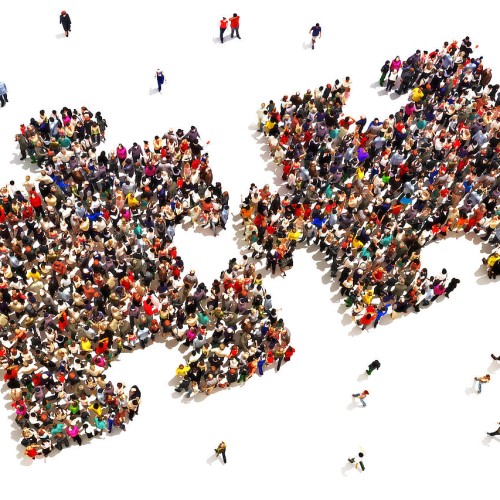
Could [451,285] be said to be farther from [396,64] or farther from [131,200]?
[396,64]

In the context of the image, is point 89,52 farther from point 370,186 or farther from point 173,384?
point 173,384

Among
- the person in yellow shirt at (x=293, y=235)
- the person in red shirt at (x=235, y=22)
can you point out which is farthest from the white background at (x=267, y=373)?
the person in yellow shirt at (x=293, y=235)

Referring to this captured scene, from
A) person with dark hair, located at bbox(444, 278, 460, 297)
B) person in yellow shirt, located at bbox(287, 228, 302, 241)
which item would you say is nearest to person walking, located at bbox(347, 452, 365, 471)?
person with dark hair, located at bbox(444, 278, 460, 297)

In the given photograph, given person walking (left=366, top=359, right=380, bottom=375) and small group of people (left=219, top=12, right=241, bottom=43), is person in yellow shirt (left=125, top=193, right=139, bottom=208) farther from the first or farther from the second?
small group of people (left=219, top=12, right=241, bottom=43)

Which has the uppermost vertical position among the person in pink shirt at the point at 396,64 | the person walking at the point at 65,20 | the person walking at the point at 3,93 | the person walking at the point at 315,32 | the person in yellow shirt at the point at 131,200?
the person walking at the point at 65,20

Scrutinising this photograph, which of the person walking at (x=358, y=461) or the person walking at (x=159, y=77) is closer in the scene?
the person walking at (x=358, y=461)

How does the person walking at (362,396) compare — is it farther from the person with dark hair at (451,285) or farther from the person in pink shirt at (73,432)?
the person in pink shirt at (73,432)

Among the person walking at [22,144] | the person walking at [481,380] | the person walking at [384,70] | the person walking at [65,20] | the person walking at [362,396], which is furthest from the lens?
the person walking at [65,20]
